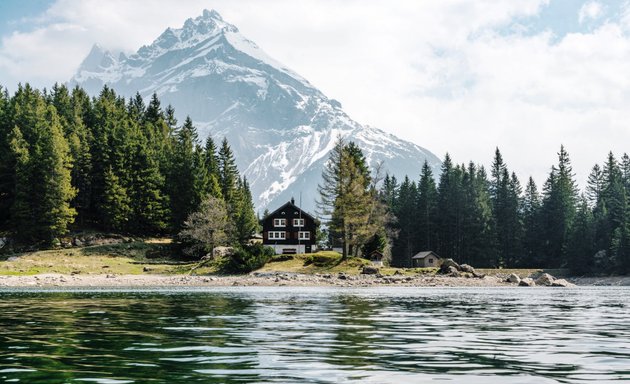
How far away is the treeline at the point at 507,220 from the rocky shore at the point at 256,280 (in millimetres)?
43609

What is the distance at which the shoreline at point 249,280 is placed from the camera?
7369 centimetres

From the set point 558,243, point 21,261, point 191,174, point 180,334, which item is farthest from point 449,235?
point 180,334

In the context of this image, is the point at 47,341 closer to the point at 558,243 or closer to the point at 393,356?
the point at 393,356

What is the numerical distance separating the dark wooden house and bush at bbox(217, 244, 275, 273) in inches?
1167

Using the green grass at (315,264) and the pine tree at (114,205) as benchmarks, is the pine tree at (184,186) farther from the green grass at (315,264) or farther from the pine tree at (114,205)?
the green grass at (315,264)

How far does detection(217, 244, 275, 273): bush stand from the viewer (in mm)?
88938

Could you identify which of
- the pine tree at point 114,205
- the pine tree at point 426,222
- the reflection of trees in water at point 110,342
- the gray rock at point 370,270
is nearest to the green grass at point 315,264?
the gray rock at point 370,270

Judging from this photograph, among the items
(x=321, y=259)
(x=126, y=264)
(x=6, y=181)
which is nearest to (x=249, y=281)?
(x=321, y=259)

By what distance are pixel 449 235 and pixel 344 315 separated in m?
117

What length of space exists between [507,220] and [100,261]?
86777 millimetres

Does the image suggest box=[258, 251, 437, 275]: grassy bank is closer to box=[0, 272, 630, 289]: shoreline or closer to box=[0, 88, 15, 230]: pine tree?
box=[0, 272, 630, 289]: shoreline

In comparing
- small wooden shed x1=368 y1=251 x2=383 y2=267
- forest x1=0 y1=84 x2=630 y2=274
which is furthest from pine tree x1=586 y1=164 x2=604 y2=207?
small wooden shed x1=368 y1=251 x2=383 y2=267

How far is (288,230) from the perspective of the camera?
12256 centimetres

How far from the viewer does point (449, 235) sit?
13988 cm
